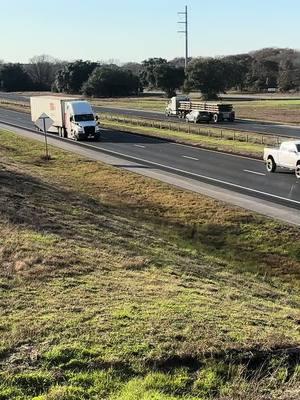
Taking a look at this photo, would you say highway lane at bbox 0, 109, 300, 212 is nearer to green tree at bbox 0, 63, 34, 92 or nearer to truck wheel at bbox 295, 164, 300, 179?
truck wheel at bbox 295, 164, 300, 179

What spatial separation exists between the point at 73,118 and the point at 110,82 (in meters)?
83.4

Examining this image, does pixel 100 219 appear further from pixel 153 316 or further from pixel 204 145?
pixel 204 145

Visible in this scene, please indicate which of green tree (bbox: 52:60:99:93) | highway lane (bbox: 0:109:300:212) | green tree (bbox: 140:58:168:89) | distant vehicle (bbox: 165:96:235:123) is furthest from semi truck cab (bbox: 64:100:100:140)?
green tree (bbox: 52:60:99:93)

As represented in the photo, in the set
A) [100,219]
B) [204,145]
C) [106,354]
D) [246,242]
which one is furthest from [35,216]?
[204,145]

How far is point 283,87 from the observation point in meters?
129

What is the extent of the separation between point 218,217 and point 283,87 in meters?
116

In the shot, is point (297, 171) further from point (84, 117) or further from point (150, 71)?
point (150, 71)

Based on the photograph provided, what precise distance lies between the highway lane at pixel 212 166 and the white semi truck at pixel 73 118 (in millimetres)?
1474

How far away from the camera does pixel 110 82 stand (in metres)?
126

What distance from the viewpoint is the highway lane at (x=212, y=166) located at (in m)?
23.6

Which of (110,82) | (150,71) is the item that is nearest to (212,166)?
(150,71)

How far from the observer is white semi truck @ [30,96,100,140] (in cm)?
4431

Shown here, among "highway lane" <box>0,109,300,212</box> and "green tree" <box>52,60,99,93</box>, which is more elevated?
"green tree" <box>52,60,99,93</box>

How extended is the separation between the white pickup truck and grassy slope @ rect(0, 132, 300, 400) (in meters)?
7.83
